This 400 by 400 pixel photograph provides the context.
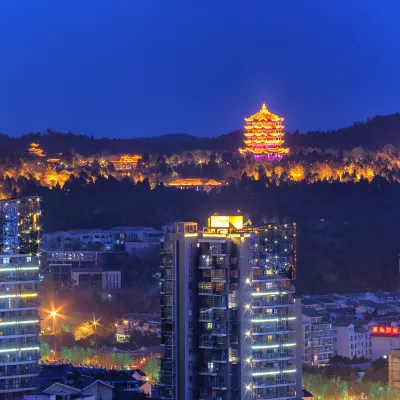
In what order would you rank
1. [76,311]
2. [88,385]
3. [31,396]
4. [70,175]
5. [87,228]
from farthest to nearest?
[70,175] → [87,228] → [76,311] → [88,385] → [31,396]

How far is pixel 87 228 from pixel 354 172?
19.9 metres

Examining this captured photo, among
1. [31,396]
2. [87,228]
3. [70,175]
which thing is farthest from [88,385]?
[70,175]

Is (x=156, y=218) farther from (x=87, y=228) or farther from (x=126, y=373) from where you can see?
(x=126, y=373)

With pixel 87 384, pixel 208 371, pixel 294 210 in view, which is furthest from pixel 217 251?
pixel 294 210

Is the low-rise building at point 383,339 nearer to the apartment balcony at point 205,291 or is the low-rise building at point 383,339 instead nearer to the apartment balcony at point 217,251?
the apartment balcony at point 205,291

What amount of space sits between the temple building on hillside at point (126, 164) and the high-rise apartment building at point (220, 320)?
70.4m

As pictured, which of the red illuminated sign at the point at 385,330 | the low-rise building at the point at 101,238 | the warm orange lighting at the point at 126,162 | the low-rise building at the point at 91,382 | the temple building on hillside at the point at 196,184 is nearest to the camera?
the low-rise building at the point at 91,382

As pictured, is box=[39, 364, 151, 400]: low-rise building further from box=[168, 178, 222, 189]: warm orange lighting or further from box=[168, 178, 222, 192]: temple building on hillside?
box=[168, 178, 222, 189]: warm orange lighting

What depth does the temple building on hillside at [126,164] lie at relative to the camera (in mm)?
121375

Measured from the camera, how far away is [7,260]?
4909cm

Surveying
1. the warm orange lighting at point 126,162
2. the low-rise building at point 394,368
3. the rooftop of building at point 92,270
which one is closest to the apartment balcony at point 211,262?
the low-rise building at point 394,368

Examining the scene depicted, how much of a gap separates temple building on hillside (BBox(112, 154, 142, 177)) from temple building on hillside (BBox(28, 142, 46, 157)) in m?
4.88

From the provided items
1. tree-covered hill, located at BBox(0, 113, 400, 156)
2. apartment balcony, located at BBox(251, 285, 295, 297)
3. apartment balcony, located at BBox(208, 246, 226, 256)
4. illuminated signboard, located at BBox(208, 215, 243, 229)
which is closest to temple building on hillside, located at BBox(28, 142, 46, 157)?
tree-covered hill, located at BBox(0, 113, 400, 156)

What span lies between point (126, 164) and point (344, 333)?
49.6 m
